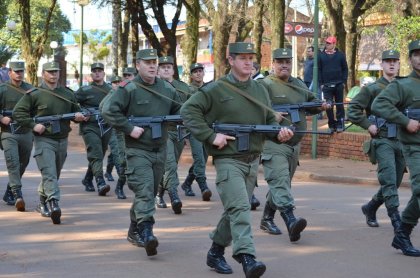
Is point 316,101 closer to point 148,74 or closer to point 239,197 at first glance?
point 148,74

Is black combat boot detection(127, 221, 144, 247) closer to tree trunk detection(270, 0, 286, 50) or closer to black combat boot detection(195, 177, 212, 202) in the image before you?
black combat boot detection(195, 177, 212, 202)

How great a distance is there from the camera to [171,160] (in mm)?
11844

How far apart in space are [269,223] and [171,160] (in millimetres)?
2471

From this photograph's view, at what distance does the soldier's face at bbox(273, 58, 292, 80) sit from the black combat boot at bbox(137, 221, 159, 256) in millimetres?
2350

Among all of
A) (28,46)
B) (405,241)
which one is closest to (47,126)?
(405,241)

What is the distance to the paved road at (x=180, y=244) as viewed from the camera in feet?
25.6

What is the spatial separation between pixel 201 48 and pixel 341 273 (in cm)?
7433

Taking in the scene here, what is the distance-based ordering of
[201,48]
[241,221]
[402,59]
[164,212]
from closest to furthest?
[241,221] < [164,212] < [402,59] < [201,48]

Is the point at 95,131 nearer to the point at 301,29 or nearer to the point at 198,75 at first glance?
the point at 198,75

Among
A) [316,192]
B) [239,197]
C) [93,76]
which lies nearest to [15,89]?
[93,76]

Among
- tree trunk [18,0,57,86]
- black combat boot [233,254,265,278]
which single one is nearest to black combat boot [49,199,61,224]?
black combat boot [233,254,265,278]

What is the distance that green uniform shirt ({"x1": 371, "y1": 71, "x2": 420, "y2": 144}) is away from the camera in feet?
26.7

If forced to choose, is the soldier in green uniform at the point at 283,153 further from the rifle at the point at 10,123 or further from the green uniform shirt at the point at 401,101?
the rifle at the point at 10,123

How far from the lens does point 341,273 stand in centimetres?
765
